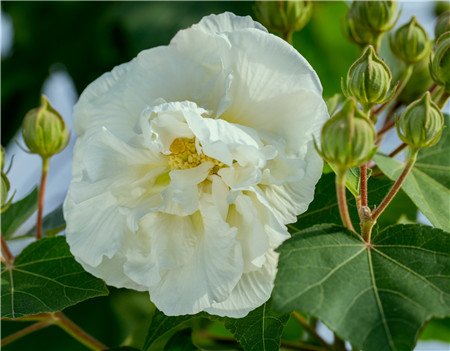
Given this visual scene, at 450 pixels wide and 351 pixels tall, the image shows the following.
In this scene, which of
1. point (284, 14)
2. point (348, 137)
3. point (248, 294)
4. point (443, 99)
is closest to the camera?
point (348, 137)

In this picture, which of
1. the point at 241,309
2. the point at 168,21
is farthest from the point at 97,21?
the point at 241,309

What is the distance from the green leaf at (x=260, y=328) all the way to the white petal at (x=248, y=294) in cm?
3

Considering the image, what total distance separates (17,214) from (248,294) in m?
0.50

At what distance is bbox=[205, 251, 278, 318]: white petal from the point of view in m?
0.73

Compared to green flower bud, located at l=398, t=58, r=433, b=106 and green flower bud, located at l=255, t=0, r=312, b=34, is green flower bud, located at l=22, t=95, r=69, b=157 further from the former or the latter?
green flower bud, located at l=398, t=58, r=433, b=106

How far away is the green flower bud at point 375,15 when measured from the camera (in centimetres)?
96

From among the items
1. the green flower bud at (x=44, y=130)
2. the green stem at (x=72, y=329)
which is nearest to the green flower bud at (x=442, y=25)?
the green flower bud at (x=44, y=130)

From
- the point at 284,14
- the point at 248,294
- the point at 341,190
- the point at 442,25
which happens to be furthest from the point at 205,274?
the point at 442,25

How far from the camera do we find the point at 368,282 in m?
0.66

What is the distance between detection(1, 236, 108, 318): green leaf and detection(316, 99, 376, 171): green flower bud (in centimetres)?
31

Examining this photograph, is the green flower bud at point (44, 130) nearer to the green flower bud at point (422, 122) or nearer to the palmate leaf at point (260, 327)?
the palmate leaf at point (260, 327)

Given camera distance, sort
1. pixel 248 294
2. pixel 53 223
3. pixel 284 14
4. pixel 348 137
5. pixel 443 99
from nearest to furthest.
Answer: pixel 348 137
pixel 248 294
pixel 443 99
pixel 284 14
pixel 53 223

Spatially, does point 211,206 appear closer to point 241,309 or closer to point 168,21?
point 241,309

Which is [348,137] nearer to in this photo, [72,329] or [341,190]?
[341,190]
